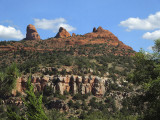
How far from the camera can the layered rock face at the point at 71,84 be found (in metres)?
54.4

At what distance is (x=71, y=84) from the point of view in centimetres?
5641

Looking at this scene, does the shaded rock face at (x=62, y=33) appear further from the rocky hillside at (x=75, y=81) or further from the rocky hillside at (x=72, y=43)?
the rocky hillside at (x=75, y=81)

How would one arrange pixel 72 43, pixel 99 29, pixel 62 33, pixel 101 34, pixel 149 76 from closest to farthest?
1. pixel 149 76
2. pixel 72 43
3. pixel 101 34
4. pixel 99 29
5. pixel 62 33

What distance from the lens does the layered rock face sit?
178 ft

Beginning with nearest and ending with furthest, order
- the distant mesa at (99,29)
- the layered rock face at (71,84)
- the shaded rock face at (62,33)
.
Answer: the layered rock face at (71,84) → the distant mesa at (99,29) → the shaded rock face at (62,33)

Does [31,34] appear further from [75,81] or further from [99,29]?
[75,81]

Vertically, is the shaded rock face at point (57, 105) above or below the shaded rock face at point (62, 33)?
below

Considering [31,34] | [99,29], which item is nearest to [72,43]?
[99,29]

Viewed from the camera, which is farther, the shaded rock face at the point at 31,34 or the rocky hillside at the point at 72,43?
the shaded rock face at the point at 31,34

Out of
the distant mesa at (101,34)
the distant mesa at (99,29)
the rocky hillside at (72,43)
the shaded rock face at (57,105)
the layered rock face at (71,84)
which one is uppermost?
the distant mesa at (99,29)

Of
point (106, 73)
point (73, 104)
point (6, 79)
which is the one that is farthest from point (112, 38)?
point (6, 79)

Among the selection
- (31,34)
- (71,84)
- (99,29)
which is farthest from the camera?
(31,34)

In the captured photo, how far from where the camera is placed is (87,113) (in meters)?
47.6

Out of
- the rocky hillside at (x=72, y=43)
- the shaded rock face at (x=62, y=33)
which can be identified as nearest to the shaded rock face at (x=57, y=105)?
the rocky hillside at (x=72, y=43)
